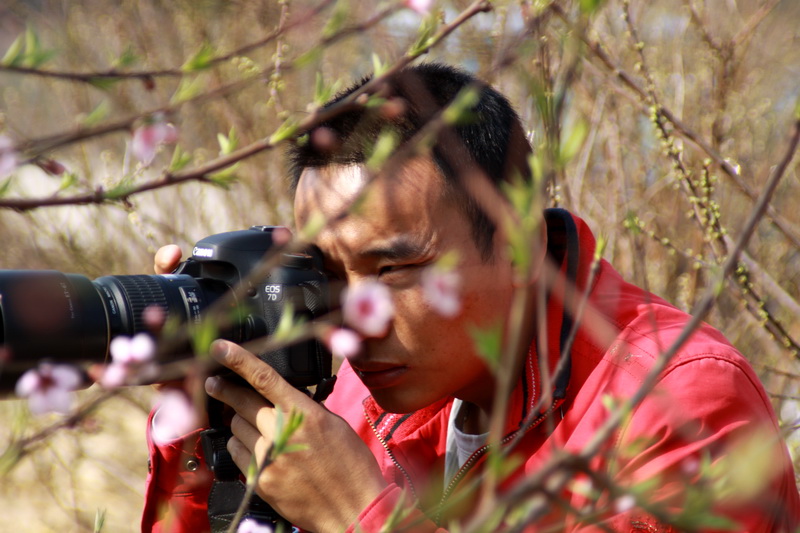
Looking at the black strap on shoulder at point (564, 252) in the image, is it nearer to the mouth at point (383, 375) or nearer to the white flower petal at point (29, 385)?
the mouth at point (383, 375)

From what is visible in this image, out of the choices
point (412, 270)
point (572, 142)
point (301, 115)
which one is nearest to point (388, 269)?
point (412, 270)

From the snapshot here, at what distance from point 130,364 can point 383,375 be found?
2.03 ft

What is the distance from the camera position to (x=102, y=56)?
11.5 feet

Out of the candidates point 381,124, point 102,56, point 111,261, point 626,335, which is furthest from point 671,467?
point 102,56

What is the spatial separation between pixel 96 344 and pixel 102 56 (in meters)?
2.59

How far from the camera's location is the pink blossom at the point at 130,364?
658 mm

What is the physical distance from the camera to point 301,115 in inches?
95.4

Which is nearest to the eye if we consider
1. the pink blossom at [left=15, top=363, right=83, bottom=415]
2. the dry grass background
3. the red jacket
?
the red jacket

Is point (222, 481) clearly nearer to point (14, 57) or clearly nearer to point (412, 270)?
point (412, 270)

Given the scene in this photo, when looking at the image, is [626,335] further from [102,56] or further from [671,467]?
[102,56]

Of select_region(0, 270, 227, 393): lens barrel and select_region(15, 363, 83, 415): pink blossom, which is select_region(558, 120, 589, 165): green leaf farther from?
select_region(0, 270, 227, 393): lens barrel

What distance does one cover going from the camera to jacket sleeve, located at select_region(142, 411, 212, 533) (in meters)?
1.57

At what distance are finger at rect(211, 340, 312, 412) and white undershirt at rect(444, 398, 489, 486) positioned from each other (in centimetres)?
36

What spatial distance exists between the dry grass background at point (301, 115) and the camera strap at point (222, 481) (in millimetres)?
924
